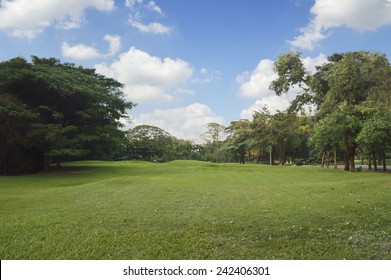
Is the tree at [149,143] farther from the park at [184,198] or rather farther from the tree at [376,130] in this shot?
the tree at [376,130]

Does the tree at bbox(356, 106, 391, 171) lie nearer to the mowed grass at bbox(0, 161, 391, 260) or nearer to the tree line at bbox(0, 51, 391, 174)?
the tree line at bbox(0, 51, 391, 174)

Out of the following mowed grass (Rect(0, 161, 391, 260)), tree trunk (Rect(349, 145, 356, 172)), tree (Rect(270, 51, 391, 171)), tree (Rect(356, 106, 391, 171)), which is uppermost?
tree (Rect(270, 51, 391, 171))

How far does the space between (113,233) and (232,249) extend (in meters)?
2.91

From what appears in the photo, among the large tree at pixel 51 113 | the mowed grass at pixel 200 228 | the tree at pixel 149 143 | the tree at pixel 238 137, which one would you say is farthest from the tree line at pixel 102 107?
the tree at pixel 149 143

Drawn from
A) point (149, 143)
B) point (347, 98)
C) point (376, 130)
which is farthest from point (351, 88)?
point (149, 143)

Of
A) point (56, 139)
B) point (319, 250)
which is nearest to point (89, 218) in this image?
point (319, 250)

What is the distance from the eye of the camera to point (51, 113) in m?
29.1

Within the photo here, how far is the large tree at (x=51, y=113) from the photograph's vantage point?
24.7m

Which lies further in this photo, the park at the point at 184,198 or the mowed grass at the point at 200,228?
the park at the point at 184,198

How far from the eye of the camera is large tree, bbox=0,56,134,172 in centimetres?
2473

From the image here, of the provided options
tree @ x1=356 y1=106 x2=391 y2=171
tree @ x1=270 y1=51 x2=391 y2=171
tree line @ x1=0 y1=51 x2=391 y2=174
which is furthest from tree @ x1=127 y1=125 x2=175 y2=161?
tree @ x1=356 y1=106 x2=391 y2=171

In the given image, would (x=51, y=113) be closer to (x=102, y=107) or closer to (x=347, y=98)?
(x=102, y=107)
